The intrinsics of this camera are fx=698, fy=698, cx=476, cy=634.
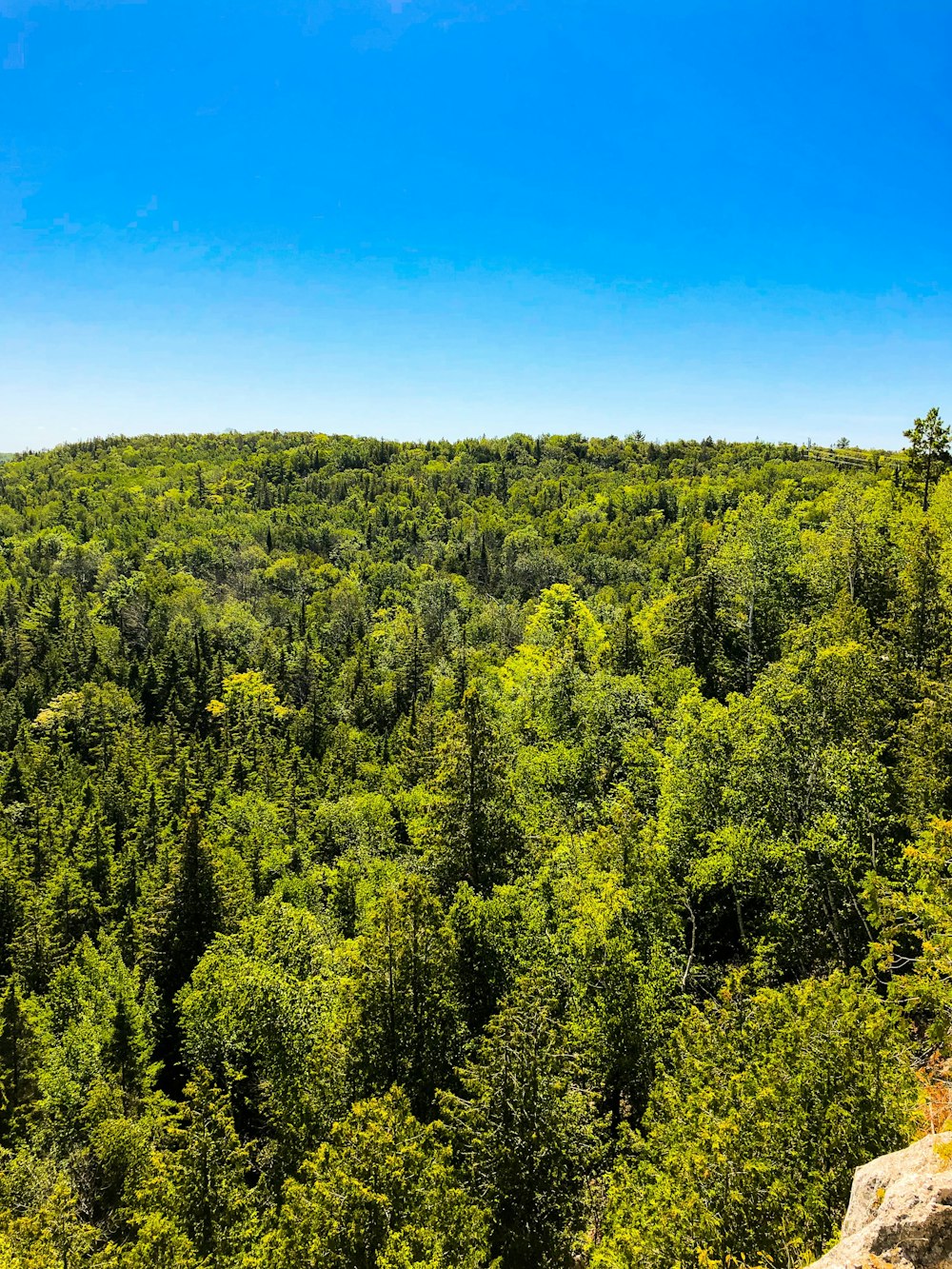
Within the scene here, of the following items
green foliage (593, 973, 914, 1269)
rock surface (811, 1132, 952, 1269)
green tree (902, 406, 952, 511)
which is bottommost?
green foliage (593, 973, 914, 1269)

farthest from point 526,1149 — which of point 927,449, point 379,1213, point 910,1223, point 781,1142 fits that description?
point 927,449

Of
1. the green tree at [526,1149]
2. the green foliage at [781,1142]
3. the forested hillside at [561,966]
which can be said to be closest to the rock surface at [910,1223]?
the forested hillside at [561,966]

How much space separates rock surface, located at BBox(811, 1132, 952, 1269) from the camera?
804cm

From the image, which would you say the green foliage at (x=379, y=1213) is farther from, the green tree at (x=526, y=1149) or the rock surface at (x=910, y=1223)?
the rock surface at (x=910, y=1223)

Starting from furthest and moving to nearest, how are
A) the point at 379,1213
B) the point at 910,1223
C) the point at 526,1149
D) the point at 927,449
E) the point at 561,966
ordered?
the point at 927,449 → the point at 561,966 → the point at 526,1149 → the point at 379,1213 → the point at 910,1223

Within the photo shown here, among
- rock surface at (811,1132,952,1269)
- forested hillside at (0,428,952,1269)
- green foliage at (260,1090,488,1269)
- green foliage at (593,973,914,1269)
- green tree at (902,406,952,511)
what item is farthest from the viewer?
green tree at (902,406,952,511)

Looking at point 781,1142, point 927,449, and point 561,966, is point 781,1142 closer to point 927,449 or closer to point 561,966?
point 561,966

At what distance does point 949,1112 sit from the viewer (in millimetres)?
10711

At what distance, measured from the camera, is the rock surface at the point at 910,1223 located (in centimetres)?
804

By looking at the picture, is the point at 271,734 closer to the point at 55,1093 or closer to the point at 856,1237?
the point at 55,1093

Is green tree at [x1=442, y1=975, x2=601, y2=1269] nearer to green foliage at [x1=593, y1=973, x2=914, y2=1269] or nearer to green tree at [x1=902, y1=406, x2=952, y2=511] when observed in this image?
green foliage at [x1=593, y1=973, x2=914, y2=1269]

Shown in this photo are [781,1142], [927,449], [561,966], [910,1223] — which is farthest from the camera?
[927,449]

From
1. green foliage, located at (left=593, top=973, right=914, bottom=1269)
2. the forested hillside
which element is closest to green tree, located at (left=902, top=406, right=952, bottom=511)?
the forested hillside

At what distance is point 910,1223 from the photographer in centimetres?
818
